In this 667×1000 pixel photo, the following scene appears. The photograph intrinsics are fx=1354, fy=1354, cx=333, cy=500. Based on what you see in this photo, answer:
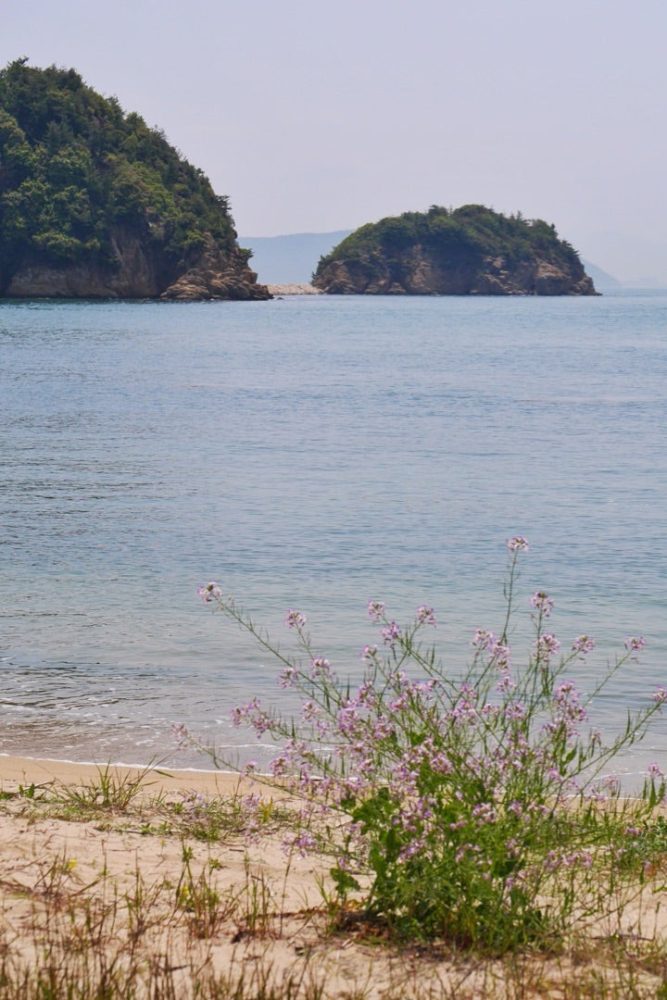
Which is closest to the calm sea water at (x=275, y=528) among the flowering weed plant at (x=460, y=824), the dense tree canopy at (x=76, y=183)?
the flowering weed plant at (x=460, y=824)

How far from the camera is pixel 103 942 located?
429 cm

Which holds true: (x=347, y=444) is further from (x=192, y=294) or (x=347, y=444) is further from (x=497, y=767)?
(x=192, y=294)

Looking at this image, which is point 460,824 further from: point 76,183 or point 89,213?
point 76,183

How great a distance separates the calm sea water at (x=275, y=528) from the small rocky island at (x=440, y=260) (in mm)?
150887

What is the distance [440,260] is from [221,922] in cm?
19407

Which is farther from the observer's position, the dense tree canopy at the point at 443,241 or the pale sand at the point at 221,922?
the dense tree canopy at the point at 443,241

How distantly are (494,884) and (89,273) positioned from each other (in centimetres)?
12399

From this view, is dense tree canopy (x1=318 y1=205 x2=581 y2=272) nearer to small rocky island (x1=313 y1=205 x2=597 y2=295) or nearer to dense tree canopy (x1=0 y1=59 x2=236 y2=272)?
small rocky island (x1=313 y1=205 x2=597 y2=295)

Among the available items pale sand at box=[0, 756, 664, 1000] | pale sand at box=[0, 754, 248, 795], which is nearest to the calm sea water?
pale sand at box=[0, 754, 248, 795]

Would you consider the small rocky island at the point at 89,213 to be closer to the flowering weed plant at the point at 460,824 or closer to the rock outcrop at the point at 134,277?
the rock outcrop at the point at 134,277

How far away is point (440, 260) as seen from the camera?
195 meters

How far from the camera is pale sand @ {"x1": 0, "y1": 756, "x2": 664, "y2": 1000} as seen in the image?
4.03 meters

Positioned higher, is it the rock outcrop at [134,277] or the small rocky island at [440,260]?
the small rocky island at [440,260]

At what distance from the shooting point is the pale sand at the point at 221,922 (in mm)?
4027
